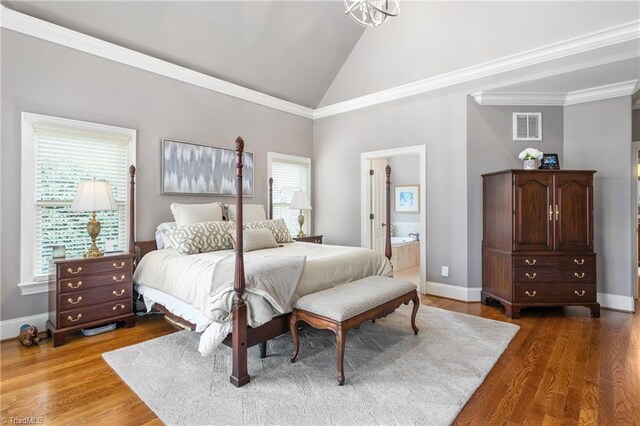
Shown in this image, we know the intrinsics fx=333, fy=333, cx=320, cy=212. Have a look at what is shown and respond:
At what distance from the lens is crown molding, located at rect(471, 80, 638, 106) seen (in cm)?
411

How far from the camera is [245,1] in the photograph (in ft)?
12.7

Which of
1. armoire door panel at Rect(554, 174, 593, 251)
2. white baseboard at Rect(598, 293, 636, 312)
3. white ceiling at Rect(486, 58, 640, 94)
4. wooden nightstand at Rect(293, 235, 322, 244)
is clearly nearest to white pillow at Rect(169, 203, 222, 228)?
wooden nightstand at Rect(293, 235, 322, 244)

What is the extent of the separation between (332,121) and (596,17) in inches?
142

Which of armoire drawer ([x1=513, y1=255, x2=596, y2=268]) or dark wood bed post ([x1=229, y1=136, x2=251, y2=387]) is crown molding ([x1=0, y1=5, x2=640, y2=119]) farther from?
dark wood bed post ([x1=229, y1=136, x2=251, y2=387])

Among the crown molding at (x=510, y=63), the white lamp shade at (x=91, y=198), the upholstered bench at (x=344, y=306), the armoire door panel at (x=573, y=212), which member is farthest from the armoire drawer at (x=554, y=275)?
the white lamp shade at (x=91, y=198)

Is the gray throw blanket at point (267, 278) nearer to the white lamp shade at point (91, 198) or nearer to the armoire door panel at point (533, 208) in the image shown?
the white lamp shade at point (91, 198)

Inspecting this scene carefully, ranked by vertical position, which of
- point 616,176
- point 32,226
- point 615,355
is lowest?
point 615,355

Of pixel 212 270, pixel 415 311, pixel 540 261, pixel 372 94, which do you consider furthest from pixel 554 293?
pixel 212 270

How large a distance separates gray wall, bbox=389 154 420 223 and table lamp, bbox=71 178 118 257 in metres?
6.11

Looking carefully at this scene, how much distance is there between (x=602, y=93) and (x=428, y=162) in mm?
2170

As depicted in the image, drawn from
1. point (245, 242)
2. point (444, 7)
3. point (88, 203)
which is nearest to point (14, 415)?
point (88, 203)

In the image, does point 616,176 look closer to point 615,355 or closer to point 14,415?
point 615,355

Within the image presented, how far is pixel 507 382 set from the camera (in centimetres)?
237

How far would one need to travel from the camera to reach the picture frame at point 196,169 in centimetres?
409
